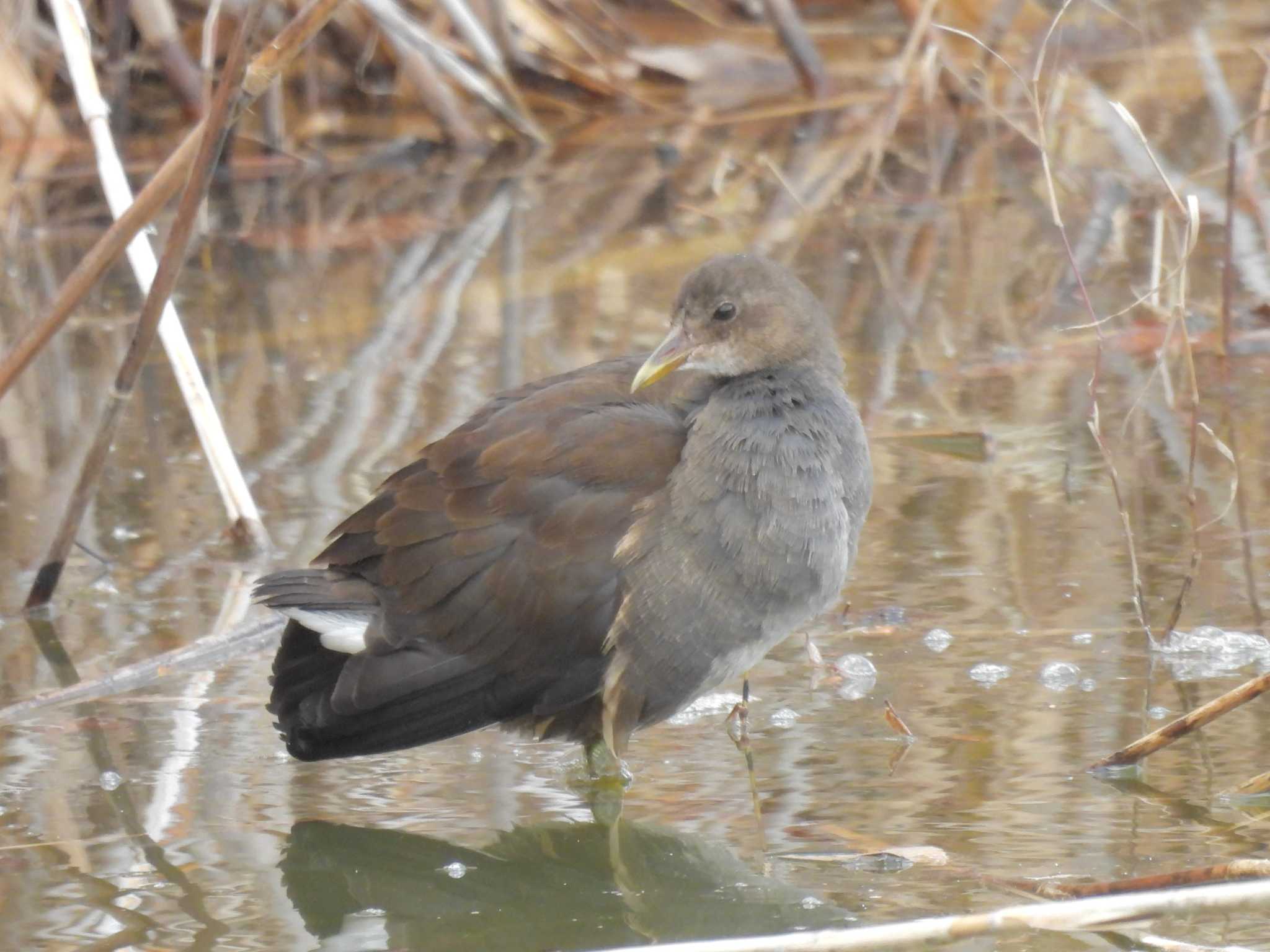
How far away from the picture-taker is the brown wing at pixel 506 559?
2.77 metres

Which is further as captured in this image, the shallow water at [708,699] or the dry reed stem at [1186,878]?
the shallow water at [708,699]

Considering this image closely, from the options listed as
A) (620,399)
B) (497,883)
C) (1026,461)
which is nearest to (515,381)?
(1026,461)

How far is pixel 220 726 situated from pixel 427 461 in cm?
53

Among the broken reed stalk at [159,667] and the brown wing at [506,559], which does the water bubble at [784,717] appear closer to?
the brown wing at [506,559]

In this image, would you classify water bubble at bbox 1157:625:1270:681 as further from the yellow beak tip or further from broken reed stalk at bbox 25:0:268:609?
broken reed stalk at bbox 25:0:268:609

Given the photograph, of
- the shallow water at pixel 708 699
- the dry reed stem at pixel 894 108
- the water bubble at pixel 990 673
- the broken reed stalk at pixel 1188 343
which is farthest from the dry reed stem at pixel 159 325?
the dry reed stem at pixel 894 108

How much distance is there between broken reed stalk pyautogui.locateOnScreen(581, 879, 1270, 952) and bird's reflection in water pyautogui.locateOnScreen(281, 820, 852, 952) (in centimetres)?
35

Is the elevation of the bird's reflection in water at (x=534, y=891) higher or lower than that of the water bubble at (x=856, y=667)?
lower

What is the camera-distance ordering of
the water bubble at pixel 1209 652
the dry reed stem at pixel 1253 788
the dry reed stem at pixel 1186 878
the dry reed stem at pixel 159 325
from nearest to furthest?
the dry reed stem at pixel 1186 878 → the dry reed stem at pixel 1253 788 → the water bubble at pixel 1209 652 → the dry reed stem at pixel 159 325

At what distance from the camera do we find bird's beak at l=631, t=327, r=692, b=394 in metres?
2.92

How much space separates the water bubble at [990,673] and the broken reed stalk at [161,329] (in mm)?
1363

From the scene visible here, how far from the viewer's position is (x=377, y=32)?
686 cm

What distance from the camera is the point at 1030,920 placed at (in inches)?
75.0

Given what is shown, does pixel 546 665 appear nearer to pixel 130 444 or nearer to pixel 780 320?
pixel 780 320
